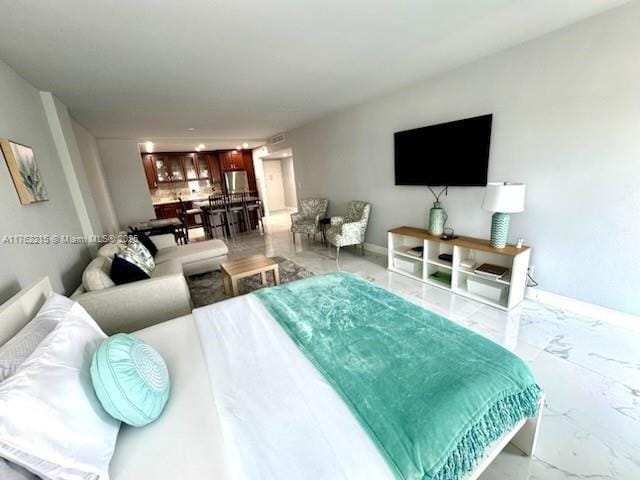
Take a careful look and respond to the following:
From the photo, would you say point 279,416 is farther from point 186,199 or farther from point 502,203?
point 186,199

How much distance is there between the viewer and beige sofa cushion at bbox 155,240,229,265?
3400mm

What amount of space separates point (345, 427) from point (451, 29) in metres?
2.74

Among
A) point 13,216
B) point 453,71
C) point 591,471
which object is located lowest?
point 591,471

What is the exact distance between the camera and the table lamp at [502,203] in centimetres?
231

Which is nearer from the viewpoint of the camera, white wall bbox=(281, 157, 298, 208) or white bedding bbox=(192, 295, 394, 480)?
white bedding bbox=(192, 295, 394, 480)

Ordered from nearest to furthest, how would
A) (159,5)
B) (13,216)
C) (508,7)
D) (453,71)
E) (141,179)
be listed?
(159,5) < (13,216) < (508,7) < (453,71) < (141,179)

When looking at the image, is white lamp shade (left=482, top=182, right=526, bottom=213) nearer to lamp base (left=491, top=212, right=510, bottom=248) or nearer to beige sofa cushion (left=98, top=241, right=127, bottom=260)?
lamp base (left=491, top=212, right=510, bottom=248)

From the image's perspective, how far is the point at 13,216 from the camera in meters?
1.68

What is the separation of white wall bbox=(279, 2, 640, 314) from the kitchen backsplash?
7190 mm

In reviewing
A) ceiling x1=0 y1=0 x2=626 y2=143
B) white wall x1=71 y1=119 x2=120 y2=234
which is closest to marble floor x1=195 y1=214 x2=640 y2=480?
ceiling x1=0 y1=0 x2=626 y2=143

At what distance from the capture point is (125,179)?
18.8 feet

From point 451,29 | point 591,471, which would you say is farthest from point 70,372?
point 451,29

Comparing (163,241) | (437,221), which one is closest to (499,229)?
(437,221)

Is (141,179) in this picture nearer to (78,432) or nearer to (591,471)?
(78,432)
